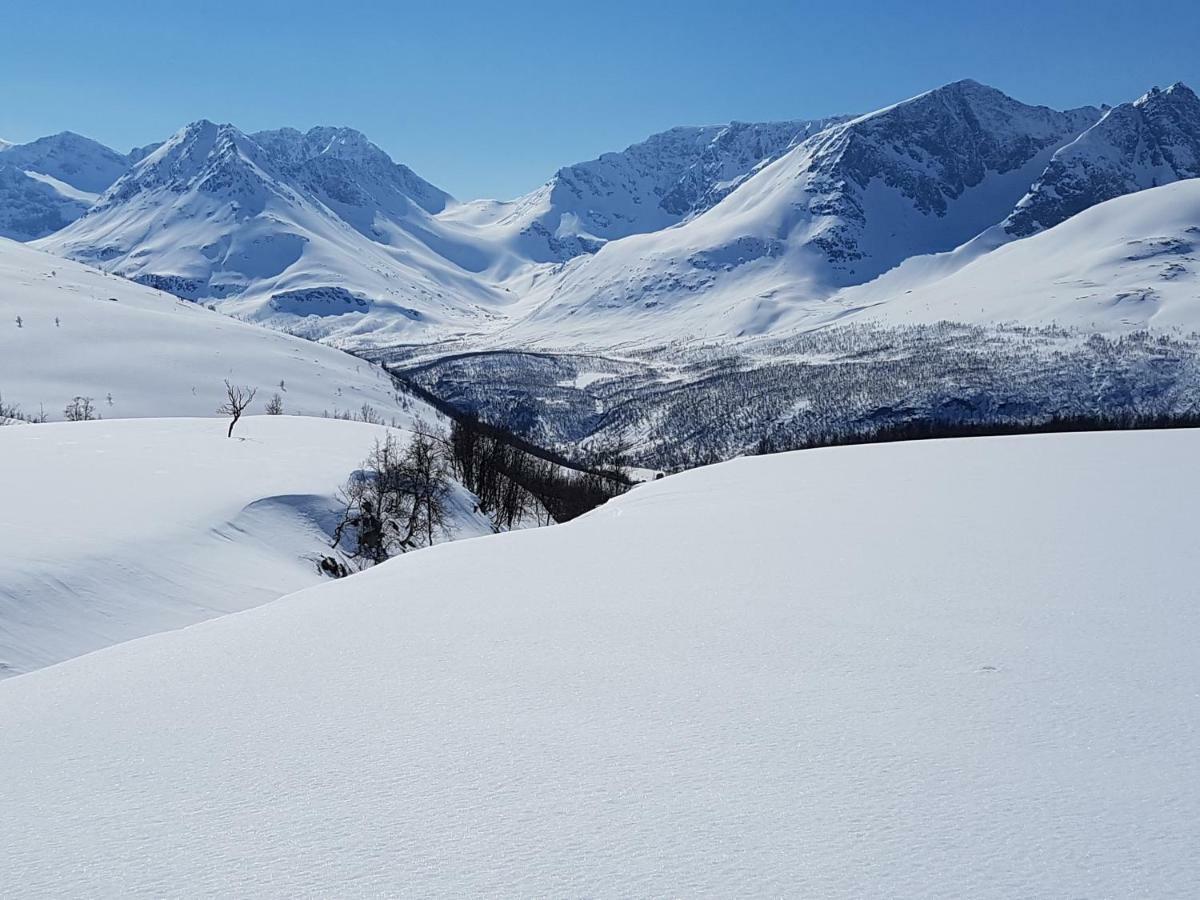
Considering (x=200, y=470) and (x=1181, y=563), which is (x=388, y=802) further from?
(x=200, y=470)

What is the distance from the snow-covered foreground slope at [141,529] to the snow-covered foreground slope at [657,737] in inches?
54.9

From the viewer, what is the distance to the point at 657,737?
20.5ft

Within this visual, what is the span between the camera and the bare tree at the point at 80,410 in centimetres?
7744

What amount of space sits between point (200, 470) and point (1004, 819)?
105ft

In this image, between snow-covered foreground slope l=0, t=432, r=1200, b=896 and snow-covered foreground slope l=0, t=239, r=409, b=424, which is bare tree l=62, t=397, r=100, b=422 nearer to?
snow-covered foreground slope l=0, t=239, r=409, b=424

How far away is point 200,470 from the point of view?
101 feet

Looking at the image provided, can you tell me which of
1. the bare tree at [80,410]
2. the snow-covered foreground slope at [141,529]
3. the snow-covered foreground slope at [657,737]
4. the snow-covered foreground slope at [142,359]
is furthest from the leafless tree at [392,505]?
the snow-covered foreground slope at [142,359]

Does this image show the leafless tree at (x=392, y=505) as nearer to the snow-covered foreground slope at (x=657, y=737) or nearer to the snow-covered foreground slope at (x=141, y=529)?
the snow-covered foreground slope at (x=141, y=529)

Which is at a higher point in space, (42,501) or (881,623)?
(42,501)

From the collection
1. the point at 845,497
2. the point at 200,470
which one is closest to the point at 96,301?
the point at 200,470

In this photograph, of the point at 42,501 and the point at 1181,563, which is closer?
the point at 1181,563

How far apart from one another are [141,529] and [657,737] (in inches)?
805

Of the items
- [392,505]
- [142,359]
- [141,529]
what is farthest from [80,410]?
[141,529]

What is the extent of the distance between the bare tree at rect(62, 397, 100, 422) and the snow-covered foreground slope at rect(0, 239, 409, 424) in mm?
898
